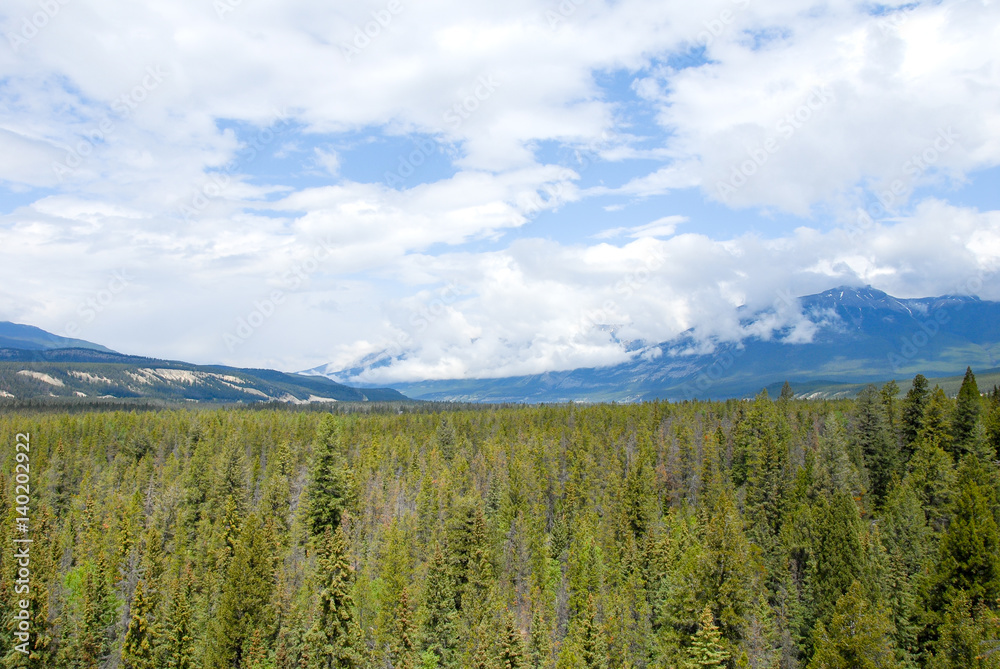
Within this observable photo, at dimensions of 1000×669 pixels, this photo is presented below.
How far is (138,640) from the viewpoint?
167 feet

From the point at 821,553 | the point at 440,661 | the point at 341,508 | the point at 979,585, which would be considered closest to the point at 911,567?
the point at 821,553

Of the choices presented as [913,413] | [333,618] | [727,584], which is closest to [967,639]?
[727,584]

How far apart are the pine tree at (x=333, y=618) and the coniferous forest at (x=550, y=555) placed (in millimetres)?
144

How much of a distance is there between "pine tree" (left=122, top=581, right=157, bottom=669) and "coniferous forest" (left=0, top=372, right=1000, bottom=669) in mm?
175

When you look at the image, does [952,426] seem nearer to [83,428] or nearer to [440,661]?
[440,661]

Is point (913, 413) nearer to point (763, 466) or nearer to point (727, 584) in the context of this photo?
point (763, 466)

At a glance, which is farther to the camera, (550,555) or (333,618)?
(550,555)

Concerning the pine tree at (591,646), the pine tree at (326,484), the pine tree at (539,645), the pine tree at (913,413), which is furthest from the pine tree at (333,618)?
the pine tree at (913,413)

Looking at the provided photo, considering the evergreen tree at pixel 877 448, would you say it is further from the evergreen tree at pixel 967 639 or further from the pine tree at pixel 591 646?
the pine tree at pixel 591 646

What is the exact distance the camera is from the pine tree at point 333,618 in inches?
1532

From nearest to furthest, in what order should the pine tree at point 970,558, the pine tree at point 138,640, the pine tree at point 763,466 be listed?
1. the pine tree at point 970,558
2. the pine tree at point 138,640
3. the pine tree at point 763,466

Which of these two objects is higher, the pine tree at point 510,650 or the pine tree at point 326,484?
the pine tree at point 326,484

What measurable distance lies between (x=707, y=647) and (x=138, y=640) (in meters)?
44.3

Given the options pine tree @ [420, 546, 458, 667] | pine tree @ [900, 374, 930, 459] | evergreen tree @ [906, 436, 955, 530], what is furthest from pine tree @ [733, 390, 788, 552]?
pine tree @ [420, 546, 458, 667]
